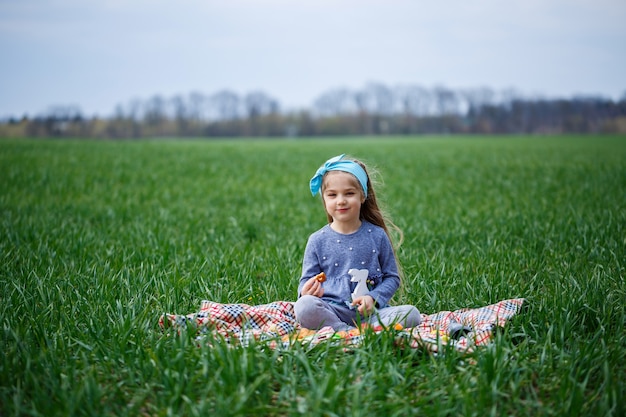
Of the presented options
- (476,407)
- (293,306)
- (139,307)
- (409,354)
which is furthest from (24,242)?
(476,407)

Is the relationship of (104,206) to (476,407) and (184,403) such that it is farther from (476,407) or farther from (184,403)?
(476,407)

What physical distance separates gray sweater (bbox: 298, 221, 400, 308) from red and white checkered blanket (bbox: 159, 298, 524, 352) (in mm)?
251

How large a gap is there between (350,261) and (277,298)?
748mm

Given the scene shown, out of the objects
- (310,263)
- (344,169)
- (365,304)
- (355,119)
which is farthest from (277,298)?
(355,119)

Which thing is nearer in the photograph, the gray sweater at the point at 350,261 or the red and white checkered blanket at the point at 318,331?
the red and white checkered blanket at the point at 318,331

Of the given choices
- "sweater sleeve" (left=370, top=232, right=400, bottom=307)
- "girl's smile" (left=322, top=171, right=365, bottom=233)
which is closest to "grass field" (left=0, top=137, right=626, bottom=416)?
"sweater sleeve" (left=370, top=232, right=400, bottom=307)

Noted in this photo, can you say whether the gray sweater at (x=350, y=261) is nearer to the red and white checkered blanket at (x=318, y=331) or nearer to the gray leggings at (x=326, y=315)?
the gray leggings at (x=326, y=315)

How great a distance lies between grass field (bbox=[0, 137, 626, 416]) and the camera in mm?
2473

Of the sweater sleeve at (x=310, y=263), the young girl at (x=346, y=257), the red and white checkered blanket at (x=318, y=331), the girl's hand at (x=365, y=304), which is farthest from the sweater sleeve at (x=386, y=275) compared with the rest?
the sweater sleeve at (x=310, y=263)

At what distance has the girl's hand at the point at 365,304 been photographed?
337 centimetres

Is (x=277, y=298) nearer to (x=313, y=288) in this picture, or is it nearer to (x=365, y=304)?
(x=313, y=288)

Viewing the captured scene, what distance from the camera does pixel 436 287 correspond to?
4.25 metres

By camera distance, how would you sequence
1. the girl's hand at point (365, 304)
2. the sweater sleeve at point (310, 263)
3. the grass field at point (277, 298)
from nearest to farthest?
1. the grass field at point (277, 298)
2. the girl's hand at point (365, 304)
3. the sweater sleeve at point (310, 263)

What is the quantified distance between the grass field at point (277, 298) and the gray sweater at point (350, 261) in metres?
0.46
